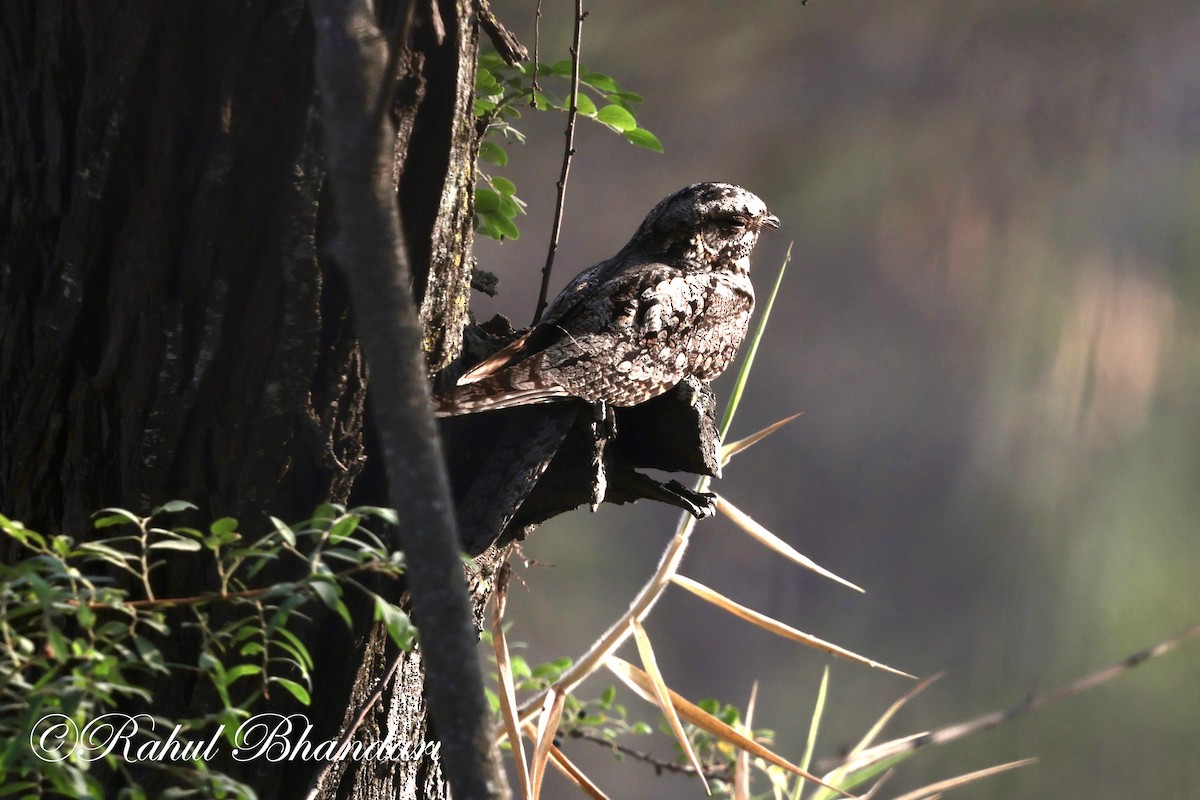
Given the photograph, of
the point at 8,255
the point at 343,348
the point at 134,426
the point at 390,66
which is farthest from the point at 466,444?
the point at 390,66

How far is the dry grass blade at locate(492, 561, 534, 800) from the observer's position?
3.88ft

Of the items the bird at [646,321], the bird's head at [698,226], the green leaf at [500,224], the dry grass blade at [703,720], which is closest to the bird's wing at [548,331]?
the bird at [646,321]

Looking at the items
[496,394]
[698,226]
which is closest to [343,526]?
[496,394]

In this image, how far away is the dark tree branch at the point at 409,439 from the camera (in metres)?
0.44

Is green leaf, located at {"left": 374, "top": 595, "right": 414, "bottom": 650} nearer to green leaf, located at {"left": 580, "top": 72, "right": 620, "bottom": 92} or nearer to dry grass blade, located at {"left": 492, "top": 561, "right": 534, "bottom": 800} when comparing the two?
dry grass blade, located at {"left": 492, "top": 561, "right": 534, "bottom": 800}

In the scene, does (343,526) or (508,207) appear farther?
(508,207)

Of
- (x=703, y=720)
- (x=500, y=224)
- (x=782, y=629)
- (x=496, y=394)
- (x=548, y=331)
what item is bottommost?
(x=703, y=720)

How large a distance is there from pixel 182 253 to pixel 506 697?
731mm

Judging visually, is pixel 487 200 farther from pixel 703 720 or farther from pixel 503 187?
pixel 703 720

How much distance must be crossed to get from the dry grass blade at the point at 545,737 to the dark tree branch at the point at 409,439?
A: 2.57ft

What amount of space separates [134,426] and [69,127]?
26cm

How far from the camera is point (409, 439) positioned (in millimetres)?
441

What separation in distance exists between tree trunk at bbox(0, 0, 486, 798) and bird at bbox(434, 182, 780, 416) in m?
0.15

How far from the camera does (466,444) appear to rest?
102 cm
